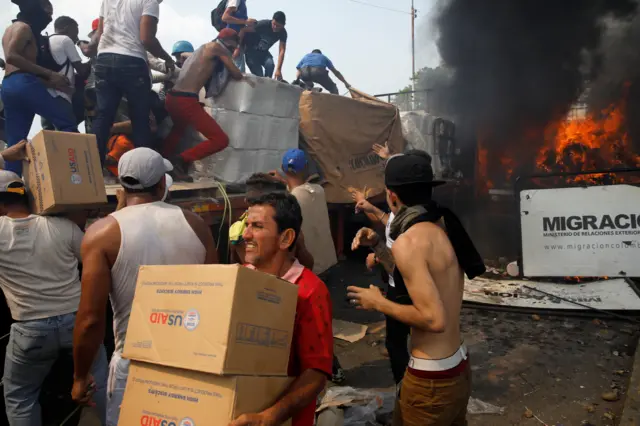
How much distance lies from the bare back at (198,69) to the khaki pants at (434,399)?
412 cm

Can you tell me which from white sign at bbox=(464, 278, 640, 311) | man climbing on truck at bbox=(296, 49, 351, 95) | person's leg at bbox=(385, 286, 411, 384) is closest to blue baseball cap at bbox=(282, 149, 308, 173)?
person's leg at bbox=(385, 286, 411, 384)

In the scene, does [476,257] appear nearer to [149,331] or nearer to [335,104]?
[149,331]

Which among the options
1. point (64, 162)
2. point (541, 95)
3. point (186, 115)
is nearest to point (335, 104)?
point (186, 115)

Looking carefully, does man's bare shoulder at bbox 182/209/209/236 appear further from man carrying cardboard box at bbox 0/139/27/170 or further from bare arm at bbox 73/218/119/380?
man carrying cardboard box at bbox 0/139/27/170

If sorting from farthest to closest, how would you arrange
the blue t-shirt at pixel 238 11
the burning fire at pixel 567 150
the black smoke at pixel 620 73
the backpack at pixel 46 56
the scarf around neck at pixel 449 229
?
the black smoke at pixel 620 73
the burning fire at pixel 567 150
the blue t-shirt at pixel 238 11
the backpack at pixel 46 56
the scarf around neck at pixel 449 229

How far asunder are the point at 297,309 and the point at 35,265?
6.89 feet

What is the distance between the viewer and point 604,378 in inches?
178

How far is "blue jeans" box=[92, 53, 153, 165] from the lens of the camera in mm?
4770

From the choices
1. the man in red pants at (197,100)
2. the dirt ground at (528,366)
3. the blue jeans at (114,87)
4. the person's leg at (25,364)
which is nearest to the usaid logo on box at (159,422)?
the person's leg at (25,364)

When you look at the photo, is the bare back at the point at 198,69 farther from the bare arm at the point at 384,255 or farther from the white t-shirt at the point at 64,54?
the bare arm at the point at 384,255

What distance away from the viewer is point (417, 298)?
2242 mm

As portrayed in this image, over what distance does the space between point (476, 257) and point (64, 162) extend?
2.60 metres

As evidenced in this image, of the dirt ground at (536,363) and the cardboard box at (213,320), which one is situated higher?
the cardboard box at (213,320)

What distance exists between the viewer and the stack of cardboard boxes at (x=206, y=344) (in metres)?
1.54
